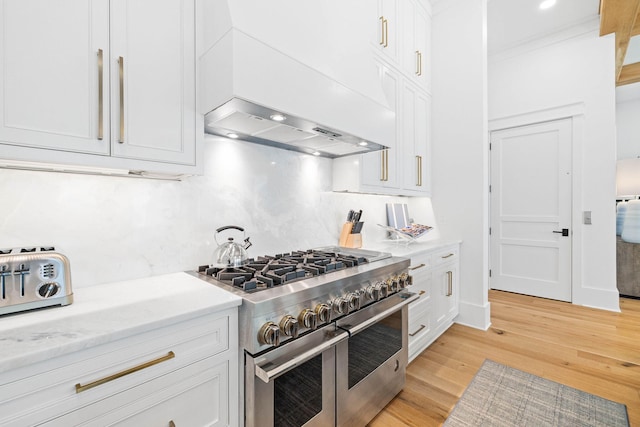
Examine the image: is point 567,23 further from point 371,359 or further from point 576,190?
point 371,359

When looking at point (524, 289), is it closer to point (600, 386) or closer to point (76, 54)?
point (600, 386)

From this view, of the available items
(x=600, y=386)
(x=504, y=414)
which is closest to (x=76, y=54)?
(x=504, y=414)

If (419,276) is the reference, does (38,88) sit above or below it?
above

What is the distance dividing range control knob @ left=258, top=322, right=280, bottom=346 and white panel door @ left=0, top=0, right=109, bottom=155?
88cm

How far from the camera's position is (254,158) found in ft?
6.00

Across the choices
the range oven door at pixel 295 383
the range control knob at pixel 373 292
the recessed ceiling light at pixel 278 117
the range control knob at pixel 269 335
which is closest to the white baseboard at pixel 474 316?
the range control knob at pixel 373 292

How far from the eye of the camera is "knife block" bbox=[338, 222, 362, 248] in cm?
231

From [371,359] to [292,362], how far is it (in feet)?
2.28

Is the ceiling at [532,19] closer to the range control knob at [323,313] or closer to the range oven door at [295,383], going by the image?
the range control knob at [323,313]

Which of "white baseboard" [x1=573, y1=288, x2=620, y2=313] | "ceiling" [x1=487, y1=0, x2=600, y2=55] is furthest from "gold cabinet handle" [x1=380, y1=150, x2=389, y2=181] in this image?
"white baseboard" [x1=573, y1=288, x2=620, y2=313]

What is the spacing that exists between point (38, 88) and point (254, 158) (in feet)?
3.41

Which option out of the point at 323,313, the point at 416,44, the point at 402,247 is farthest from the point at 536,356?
the point at 416,44

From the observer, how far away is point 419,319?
7.48 feet

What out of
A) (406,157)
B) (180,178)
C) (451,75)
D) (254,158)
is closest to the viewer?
(180,178)
